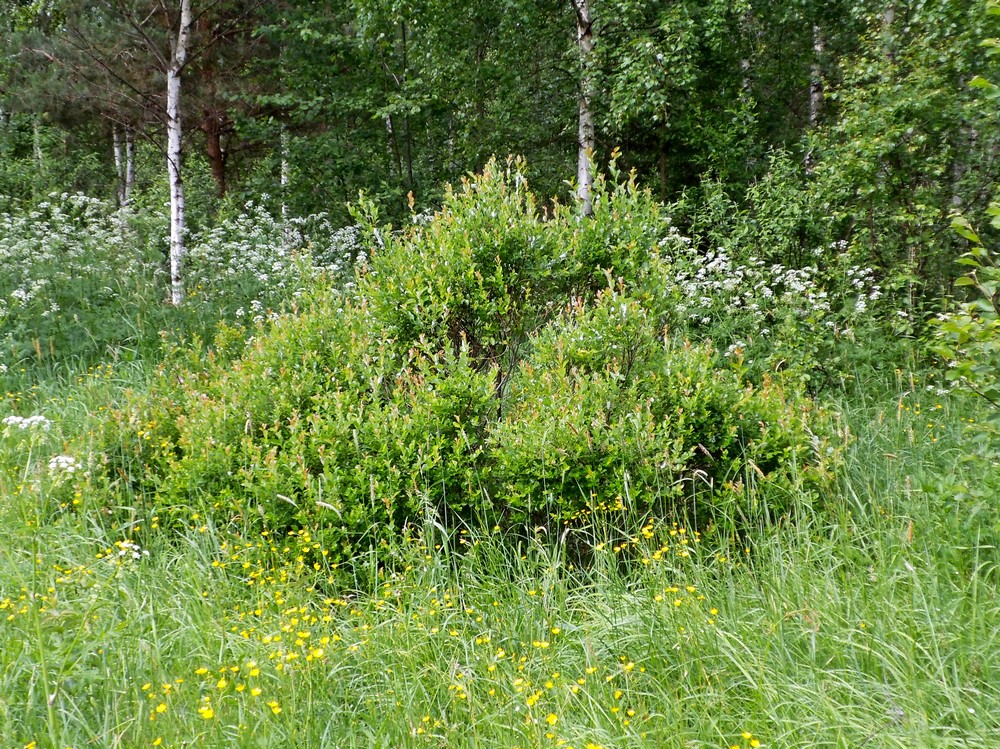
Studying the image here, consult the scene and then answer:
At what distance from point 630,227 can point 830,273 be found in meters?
3.82

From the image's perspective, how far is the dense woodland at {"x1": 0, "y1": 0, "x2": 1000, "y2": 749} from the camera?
237 centimetres

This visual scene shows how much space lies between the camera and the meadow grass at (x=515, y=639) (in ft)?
7.27

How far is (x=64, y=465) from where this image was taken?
4.07 meters

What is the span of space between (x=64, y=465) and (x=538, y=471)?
2.55 metres

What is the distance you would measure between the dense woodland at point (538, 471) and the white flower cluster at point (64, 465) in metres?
0.03

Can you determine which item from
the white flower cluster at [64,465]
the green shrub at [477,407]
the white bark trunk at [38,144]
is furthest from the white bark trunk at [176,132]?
the white bark trunk at [38,144]

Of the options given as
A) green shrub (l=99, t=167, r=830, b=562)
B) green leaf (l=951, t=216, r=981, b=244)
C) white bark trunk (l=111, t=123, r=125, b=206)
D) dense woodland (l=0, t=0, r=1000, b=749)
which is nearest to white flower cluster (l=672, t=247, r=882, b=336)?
dense woodland (l=0, t=0, r=1000, b=749)

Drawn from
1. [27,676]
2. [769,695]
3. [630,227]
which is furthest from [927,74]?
[27,676]

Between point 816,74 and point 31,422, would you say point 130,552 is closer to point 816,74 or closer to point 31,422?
point 31,422

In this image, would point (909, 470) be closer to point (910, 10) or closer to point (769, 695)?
point (769, 695)

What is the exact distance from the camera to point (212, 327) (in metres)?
8.05

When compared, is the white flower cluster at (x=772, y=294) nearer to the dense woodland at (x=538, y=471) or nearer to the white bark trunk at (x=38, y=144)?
the dense woodland at (x=538, y=471)

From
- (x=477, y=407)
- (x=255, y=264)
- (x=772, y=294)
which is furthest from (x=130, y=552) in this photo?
(x=255, y=264)

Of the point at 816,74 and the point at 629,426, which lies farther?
the point at 816,74
